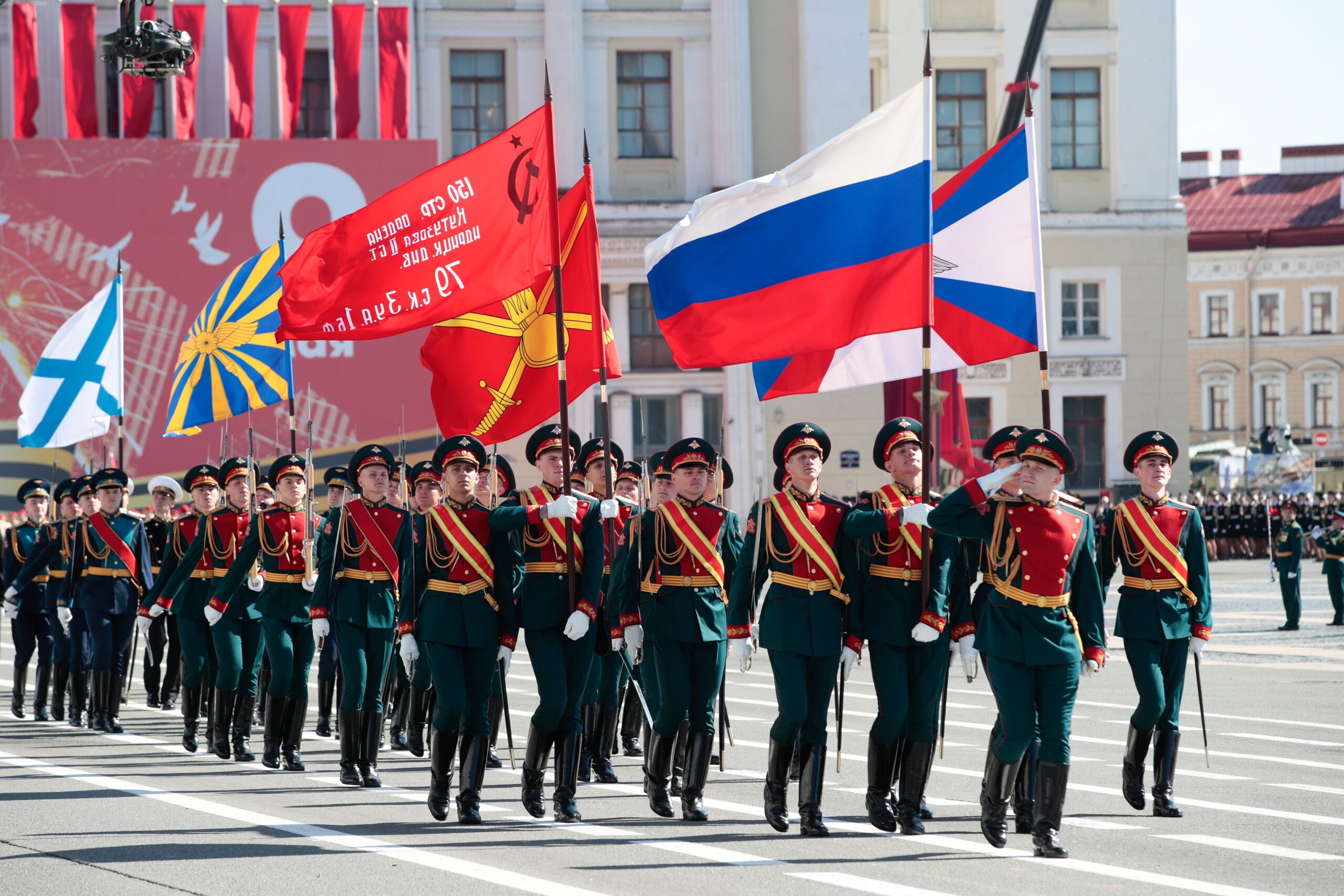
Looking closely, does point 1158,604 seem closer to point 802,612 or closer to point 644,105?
point 802,612

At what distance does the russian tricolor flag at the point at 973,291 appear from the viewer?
10.1 meters

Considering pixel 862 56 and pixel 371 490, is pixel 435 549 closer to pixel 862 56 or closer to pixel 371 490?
pixel 371 490

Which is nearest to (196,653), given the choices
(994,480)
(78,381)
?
(78,381)

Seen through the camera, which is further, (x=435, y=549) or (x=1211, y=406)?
(x=1211, y=406)

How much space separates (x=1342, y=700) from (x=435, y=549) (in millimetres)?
8953

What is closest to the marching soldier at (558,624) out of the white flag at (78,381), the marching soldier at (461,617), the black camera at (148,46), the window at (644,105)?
the marching soldier at (461,617)

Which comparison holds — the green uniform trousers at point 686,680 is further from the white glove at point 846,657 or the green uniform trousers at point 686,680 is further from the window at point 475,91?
the window at point 475,91

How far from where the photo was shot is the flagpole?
30.2ft

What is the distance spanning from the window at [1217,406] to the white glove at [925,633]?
67.2m

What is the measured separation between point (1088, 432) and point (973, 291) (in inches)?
1255

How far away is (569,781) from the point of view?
364 inches

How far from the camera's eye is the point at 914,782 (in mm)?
8734

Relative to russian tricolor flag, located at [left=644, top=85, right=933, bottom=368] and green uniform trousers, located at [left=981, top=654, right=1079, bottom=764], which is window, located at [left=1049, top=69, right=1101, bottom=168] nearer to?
russian tricolor flag, located at [left=644, top=85, right=933, bottom=368]

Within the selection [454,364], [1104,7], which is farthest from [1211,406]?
[454,364]
